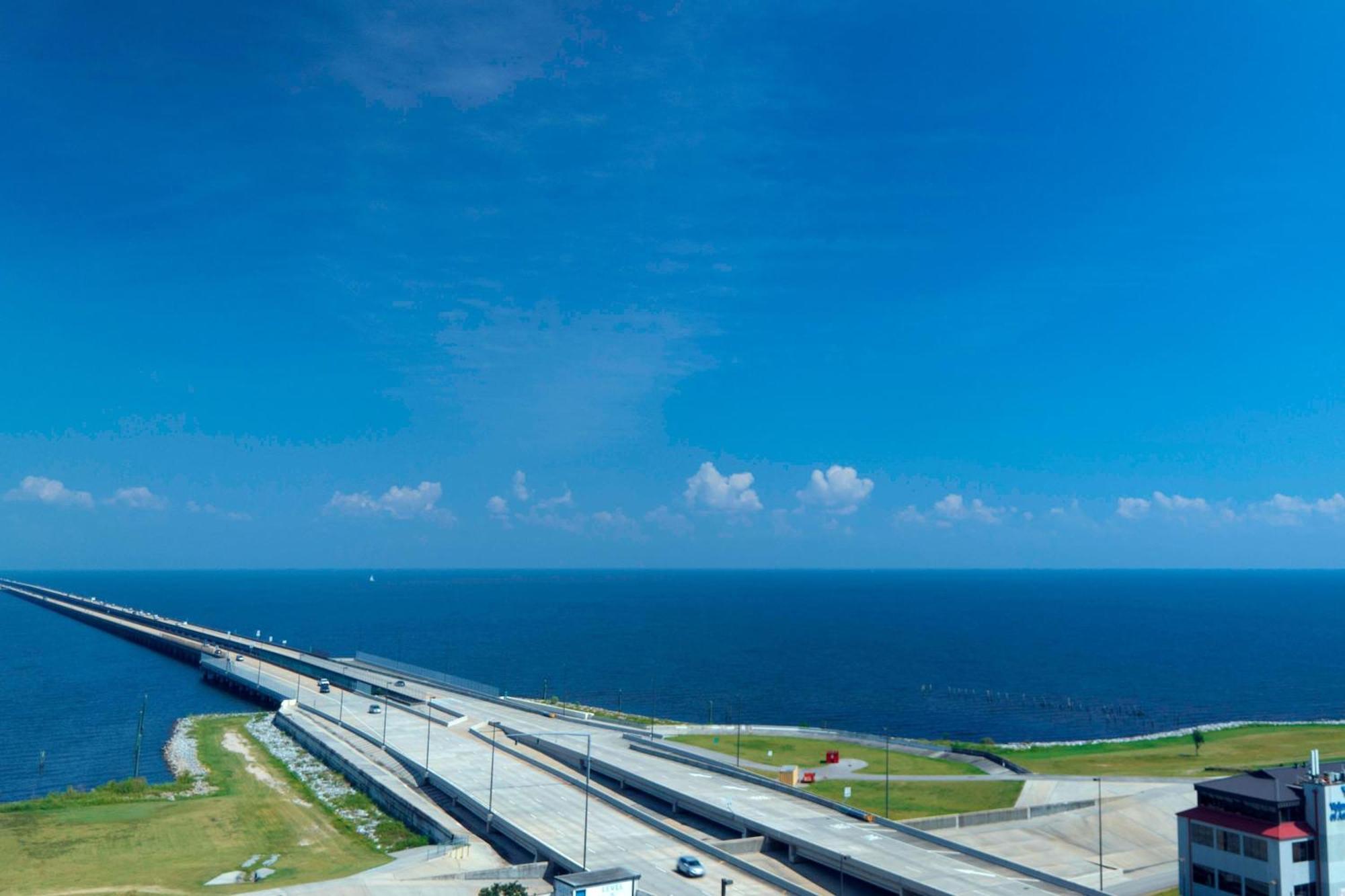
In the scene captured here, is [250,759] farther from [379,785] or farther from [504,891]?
[504,891]

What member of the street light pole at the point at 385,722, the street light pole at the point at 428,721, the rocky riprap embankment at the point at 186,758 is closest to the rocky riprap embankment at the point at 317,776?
the street light pole at the point at 385,722

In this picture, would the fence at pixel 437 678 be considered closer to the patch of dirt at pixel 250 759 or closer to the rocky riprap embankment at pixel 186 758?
the patch of dirt at pixel 250 759

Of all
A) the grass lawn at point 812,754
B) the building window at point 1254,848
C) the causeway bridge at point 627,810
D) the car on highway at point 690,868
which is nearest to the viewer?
the building window at point 1254,848

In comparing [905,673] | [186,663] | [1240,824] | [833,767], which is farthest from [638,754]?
[186,663]

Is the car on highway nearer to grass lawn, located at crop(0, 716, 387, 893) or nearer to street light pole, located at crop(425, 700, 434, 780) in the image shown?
grass lawn, located at crop(0, 716, 387, 893)

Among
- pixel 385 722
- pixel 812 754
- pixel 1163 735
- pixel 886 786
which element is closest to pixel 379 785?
pixel 385 722

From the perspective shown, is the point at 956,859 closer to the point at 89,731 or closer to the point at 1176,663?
the point at 89,731

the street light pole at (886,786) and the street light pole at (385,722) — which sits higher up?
the street light pole at (886,786)
